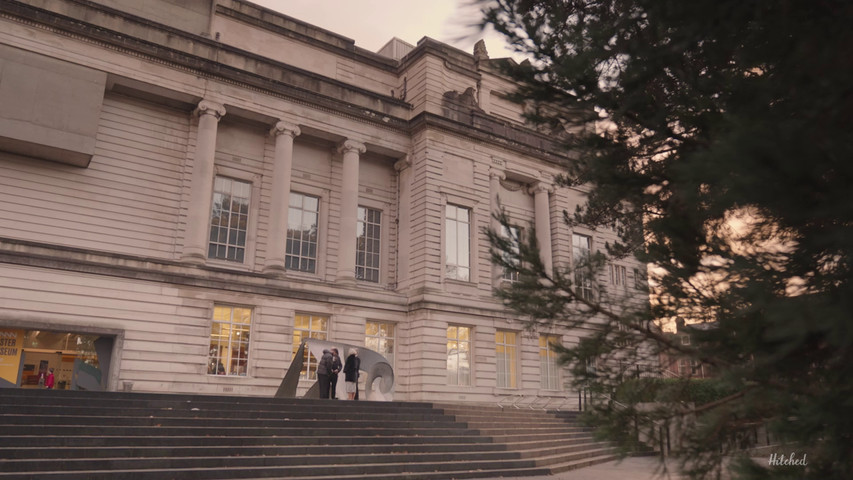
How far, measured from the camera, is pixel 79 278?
60.4ft

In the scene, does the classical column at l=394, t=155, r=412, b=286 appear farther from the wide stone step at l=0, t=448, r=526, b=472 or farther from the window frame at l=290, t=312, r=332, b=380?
the wide stone step at l=0, t=448, r=526, b=472

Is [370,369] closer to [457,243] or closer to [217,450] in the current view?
[217,450]

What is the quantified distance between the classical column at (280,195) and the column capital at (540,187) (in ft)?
40.4

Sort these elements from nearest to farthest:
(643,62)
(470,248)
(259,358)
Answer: (643,62) → (259,358) → (470,248)

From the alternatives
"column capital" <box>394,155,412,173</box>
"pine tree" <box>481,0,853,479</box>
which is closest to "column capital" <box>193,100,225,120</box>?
"column capital" <box>394,155,412,173</box>

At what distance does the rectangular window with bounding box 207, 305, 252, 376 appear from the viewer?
21.0 metres

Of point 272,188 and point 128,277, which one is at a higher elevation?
point 272,188

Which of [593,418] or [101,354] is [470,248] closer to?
[101,354]

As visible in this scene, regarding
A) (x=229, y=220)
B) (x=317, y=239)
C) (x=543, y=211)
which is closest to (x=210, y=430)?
(x=229, y=220)

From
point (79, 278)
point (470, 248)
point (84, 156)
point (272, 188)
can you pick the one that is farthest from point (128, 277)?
point (470, 248)

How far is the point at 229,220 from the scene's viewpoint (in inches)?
919

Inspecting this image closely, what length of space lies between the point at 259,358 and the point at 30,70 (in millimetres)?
11924

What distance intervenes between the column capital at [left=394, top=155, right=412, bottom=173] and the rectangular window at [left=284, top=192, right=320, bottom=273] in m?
4.33

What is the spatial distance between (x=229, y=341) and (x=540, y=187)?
1669 cm
